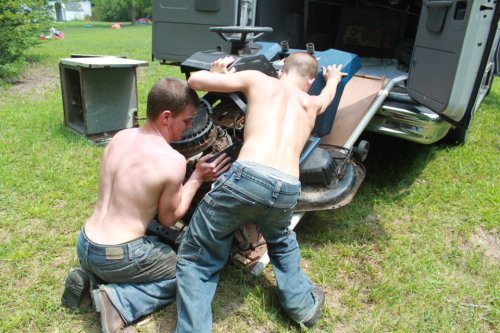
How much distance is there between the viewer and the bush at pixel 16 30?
310 inches

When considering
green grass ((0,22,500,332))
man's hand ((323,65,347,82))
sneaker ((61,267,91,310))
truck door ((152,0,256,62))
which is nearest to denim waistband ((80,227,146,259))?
sneaker ((61,267,91,310))

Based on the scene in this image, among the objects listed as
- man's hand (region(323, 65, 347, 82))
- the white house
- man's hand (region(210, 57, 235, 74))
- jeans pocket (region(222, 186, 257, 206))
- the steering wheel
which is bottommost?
the white house

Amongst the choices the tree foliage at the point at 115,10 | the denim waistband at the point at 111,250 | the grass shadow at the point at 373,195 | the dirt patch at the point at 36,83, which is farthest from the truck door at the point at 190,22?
the tree foliage at the point at 115,10

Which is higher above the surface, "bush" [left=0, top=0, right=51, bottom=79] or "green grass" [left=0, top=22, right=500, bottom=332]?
"bush" [left=0, top=0, right=51, bottom=79]

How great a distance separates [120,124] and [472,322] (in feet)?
13.5

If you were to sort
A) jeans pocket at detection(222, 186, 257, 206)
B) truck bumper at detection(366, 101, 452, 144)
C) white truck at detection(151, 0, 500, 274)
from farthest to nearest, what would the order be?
truck bumper at detection(366, 101, 452, 144), white truck at detection(151, 0, 500, 274), jeans pocket at detection(222, 186, 257, 206)

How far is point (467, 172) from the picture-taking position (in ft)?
13.5

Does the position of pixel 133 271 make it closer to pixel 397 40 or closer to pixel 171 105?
pixel 171 105

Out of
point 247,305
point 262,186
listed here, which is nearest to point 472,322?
point 247,305

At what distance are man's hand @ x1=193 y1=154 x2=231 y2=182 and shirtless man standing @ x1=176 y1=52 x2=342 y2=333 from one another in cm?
31

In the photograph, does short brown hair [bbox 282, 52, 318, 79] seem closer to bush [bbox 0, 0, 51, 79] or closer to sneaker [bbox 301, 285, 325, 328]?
sneaker [bbox 301, 285, 325, 328]

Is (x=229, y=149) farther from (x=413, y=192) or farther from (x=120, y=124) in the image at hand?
(x=120, y=124)

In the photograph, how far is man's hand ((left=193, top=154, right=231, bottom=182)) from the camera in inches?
A: 98.0

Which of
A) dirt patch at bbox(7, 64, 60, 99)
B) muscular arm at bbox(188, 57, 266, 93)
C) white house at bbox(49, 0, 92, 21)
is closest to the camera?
muscular arm at bbox(188, 57, 266, 93)
